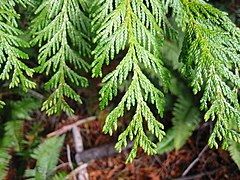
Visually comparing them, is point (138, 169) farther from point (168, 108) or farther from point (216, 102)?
point (216, 102)

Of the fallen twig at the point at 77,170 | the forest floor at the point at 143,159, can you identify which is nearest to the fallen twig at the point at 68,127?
the forest floor at the point at 143,159

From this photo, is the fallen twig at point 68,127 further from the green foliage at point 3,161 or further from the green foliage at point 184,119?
the green foliage at point 184,119

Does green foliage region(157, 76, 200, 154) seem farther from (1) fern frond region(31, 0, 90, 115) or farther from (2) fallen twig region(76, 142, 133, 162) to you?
(1) fern frond region(31, 0, 90, 115)

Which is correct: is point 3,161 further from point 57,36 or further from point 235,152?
point 235,152

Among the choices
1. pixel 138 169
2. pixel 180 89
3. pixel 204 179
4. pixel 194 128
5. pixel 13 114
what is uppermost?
pixel 13 114

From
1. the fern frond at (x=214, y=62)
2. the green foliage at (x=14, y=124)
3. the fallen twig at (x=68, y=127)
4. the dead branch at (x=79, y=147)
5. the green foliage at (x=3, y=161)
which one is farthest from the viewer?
the fallen twig at (x=68, y=127)

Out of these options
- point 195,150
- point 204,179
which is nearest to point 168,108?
point 195,150

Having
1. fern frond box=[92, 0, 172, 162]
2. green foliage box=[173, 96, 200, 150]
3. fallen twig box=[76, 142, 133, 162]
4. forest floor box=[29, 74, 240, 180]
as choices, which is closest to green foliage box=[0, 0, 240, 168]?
fern frond box=[92, 0, 172, 162]
